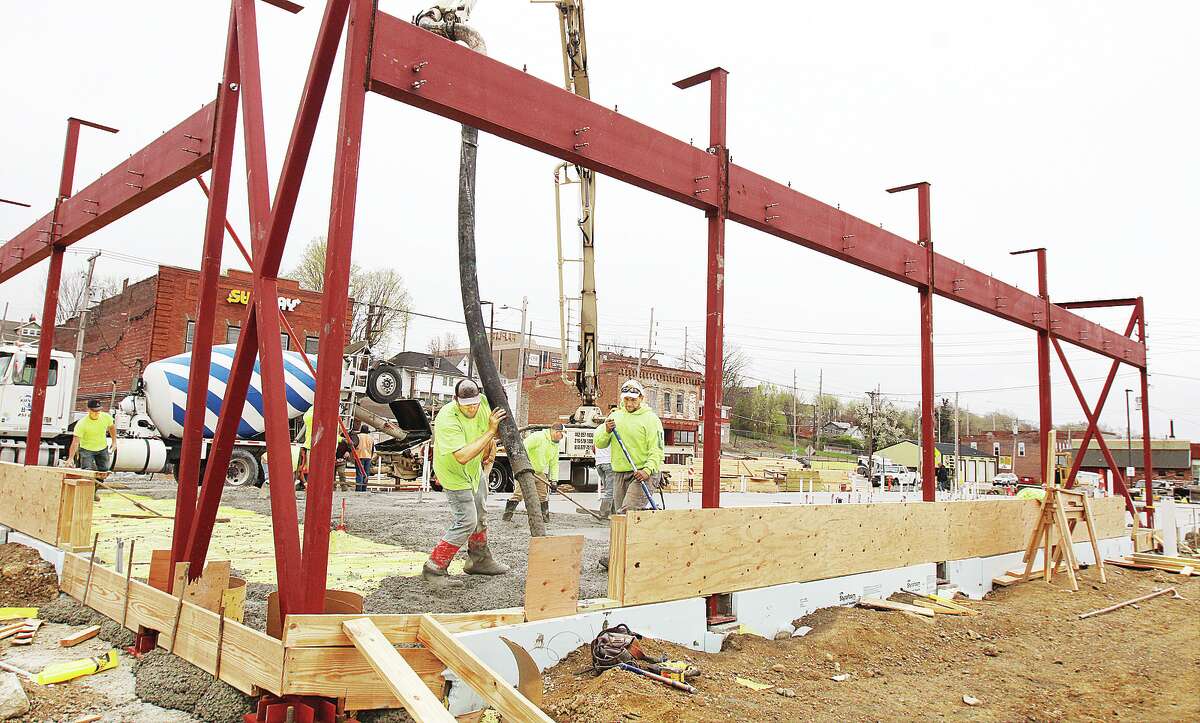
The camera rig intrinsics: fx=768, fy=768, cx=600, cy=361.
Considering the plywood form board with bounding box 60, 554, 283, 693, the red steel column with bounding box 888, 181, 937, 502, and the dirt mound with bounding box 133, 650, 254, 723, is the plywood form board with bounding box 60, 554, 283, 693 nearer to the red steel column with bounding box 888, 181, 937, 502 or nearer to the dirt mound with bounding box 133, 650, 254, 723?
the dirt mound with bounding box 133, 650, 254, 723

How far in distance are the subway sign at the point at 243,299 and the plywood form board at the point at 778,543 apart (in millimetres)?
28146

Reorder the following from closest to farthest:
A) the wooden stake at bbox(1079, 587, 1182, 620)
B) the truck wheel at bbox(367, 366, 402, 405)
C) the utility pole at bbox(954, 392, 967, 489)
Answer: the wooden stake at bbox(1079, 587, 1182, 620), the truck wheel at bbox(367, 366, 402, 405), the utility pole at bbox(954, 392, 967, 489)

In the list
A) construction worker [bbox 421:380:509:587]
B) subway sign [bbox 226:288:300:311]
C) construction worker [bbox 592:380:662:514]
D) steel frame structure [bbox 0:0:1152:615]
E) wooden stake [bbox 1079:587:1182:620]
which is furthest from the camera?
subway sign [bbox 226:288:300:311]

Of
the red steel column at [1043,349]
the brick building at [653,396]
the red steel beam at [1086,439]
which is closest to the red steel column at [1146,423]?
the red steel beam at [1086,439]

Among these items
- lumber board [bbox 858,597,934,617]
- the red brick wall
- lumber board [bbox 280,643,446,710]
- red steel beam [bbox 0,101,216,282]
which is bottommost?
lumber board [bbox 858,597,934,617]

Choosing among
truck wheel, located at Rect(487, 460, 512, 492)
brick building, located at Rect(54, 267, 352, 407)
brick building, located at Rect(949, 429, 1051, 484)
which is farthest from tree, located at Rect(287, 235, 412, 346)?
brick building, located at Rect(949, 429, 1051, 484)

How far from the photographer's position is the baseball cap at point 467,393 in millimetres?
6523

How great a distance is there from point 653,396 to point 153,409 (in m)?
34.2

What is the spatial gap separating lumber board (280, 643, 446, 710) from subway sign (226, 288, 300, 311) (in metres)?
29.9

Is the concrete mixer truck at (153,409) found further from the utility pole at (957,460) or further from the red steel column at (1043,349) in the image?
the utility pole at (957,460)

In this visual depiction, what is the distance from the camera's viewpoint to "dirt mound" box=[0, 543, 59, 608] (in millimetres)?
5898

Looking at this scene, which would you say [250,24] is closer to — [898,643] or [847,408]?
[898,643]

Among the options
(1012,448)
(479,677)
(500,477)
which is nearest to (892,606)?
(479,677)

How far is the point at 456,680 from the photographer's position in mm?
4164
